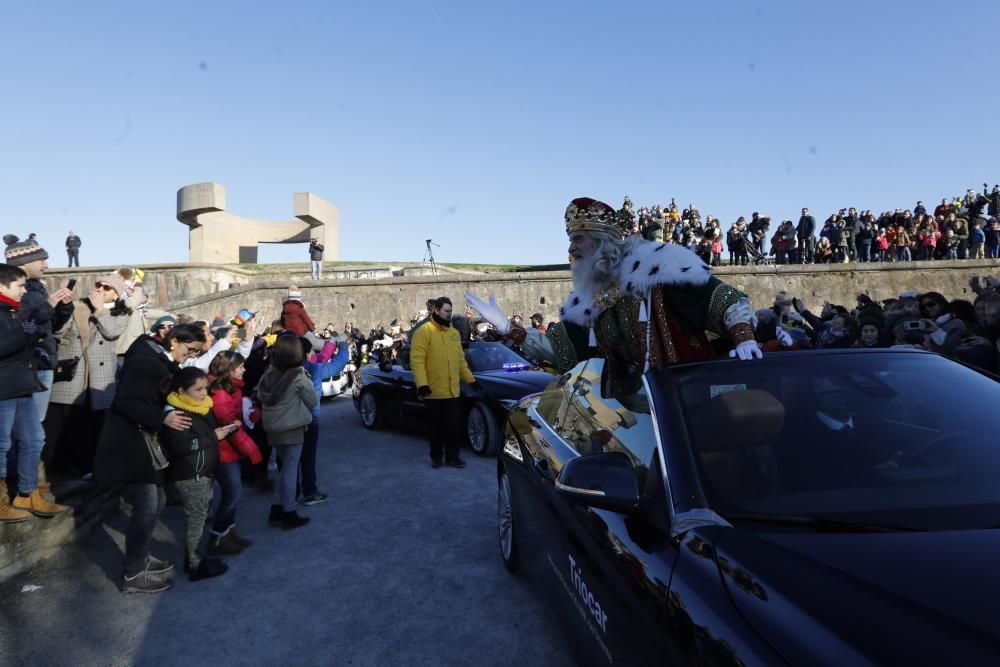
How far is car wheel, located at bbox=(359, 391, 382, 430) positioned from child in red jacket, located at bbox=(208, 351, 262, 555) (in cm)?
441

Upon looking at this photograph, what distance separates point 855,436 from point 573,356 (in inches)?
86.0

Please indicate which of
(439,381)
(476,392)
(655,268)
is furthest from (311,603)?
(476,392)

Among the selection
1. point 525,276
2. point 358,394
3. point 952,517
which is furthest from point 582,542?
point 525,276

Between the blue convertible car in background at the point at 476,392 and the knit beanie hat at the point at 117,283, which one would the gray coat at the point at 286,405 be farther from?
the blue convertible car in background at the point at 476,392

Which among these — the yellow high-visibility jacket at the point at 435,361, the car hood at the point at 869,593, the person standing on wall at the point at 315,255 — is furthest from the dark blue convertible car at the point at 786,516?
the person standing on wall at the point at 315,255

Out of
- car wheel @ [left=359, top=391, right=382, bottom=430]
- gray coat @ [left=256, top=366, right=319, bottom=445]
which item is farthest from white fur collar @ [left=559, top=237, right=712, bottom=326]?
car wheel @ [left=359, top=391, right=382, bottom=430]

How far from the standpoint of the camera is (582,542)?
225 cm

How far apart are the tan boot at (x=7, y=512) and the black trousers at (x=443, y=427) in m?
3.58

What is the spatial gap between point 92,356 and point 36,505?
1.52 metres

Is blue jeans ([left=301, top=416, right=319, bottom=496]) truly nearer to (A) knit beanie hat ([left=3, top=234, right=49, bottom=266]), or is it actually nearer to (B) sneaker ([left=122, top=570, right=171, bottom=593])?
(B) sneaker ([left=122, top=570, right=171, bottom=593])

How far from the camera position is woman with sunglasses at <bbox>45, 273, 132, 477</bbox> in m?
5.05

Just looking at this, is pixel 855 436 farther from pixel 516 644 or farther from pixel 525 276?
pixel 525 276

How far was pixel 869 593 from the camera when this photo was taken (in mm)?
1265

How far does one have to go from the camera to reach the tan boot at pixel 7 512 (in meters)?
3.87
